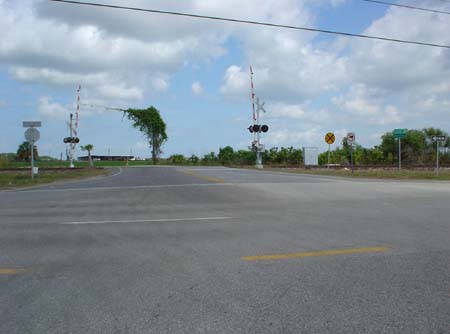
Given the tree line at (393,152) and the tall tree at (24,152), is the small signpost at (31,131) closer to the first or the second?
the tree line at (393,152)

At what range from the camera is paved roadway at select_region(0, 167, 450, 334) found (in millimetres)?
3744

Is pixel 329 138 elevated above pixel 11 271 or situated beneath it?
elevated above

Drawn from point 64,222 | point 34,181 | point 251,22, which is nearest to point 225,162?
point 34,181

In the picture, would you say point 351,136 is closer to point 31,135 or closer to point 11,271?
point 31,135

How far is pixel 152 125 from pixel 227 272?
8367cm

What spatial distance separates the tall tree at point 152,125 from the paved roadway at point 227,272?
77.9m

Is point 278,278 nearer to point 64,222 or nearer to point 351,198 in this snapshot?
point 64,222

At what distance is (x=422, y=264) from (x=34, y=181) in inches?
864

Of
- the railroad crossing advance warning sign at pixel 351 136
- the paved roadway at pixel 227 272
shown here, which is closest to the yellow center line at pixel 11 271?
the paved roadway at pixel 227 272

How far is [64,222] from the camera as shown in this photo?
928 centimetres

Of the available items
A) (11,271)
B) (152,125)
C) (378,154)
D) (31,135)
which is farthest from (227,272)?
(152,125)

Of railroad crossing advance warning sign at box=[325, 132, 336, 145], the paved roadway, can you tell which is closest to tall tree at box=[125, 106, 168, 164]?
railroad crossing advance warning sign at box=[325, 132, 336, 145]

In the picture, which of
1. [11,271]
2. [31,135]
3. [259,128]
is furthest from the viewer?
[259,128]

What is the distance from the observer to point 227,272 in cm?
514
